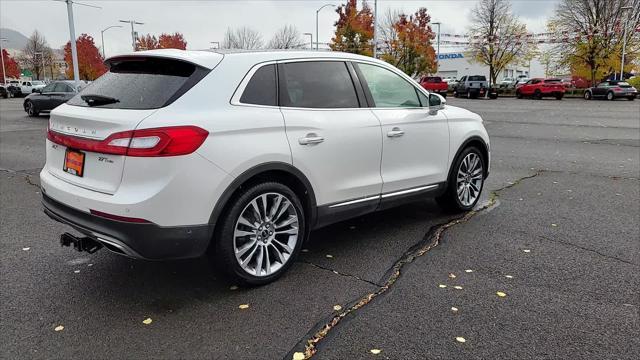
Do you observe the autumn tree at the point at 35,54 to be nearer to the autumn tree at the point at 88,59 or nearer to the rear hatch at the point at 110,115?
the autumn tree at the point at 88,59

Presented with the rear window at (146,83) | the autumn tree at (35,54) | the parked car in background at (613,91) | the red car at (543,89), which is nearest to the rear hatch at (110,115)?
the rear window at (146,83)

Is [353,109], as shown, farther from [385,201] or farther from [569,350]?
[569,350]

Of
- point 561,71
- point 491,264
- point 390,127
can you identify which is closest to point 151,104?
point 390,127

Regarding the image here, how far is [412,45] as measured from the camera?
52219 mm

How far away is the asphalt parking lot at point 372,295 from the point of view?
3006 millimetres

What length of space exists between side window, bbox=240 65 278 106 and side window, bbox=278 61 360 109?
72 mm

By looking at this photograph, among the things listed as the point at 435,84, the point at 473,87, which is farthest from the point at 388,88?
the point at 435,84

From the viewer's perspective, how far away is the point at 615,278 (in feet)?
13.1

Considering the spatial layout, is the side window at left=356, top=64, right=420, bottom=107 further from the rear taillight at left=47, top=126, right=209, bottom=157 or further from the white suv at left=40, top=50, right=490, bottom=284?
the rear taillight at left=47, top=126, right=209, bottom=157

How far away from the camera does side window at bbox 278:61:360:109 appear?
3.97 meters

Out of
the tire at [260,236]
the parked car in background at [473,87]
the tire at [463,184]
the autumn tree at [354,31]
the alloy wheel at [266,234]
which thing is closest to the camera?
the tire at [260,236]

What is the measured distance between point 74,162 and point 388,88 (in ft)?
9.29

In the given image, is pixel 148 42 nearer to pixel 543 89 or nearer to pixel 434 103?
pixel 543 89

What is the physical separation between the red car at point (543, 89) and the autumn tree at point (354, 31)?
52.2ft
